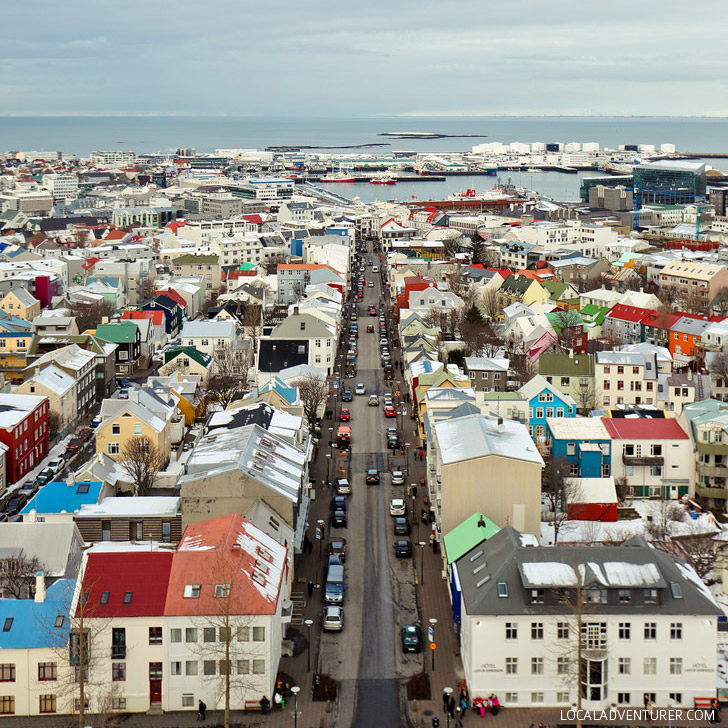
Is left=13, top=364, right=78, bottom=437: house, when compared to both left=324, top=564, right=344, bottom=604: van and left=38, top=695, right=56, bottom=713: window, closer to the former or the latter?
left=324, top=564, right=344, bottom=604: van

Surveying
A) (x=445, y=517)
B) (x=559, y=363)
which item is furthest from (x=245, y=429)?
(x=559, y=363)

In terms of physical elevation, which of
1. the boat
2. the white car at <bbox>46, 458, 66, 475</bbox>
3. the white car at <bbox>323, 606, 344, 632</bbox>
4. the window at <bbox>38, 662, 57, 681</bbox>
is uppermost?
the boat

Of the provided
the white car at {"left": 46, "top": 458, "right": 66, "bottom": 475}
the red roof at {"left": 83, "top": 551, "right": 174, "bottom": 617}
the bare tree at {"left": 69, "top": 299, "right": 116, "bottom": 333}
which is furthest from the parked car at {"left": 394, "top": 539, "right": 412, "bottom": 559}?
the bare tree at {"left": 69, "top": 299, "right": 116, "bottom": 333}

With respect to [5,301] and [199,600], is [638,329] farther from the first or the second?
[199,600]

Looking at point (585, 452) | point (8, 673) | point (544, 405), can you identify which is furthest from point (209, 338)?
point (8, 673)

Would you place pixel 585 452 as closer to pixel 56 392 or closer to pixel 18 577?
pixel 18 577

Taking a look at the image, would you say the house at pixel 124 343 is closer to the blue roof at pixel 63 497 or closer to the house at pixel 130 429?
the house at pixel 130 429

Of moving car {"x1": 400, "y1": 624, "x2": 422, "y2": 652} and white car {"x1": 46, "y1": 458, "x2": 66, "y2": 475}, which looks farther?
white car {"x1": 46, "y1": 458, "x2": 66, "y2": 475}

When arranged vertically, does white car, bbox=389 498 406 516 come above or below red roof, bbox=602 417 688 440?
below
